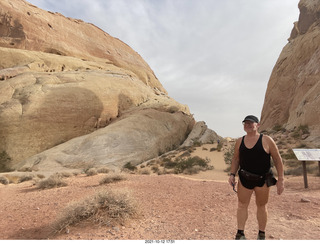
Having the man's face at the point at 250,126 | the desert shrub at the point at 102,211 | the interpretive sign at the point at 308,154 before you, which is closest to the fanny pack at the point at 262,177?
the man's face at the point at 250,126

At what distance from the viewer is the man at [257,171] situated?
3303 mm

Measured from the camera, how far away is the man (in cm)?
330

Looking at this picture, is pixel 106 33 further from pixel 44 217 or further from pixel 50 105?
pixel 44 217

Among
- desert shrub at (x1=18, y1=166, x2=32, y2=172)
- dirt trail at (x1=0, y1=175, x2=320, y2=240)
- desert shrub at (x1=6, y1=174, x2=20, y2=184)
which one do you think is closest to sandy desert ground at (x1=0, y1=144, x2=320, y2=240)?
dirt trail at (x1=0, y1=175, x2=320, y2=240)

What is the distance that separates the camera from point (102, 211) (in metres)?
4.60

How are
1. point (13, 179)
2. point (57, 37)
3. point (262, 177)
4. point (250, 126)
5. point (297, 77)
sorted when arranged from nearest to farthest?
point (262, 177) → point (250, 126) → point (13, 179) → point (297, 77) → point (57, 37)

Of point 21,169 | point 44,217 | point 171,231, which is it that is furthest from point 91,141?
point 171,231

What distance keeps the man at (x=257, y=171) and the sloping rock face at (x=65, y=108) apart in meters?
17.0

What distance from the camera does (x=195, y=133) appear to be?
30.4 meters

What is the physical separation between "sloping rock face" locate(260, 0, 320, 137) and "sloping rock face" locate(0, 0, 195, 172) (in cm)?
1282

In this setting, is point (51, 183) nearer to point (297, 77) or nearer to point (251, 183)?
point (251, 183)

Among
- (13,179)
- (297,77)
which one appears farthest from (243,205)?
(297,77)

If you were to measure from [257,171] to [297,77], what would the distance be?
30784 mm

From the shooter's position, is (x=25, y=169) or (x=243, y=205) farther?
(x=25, y=169)
